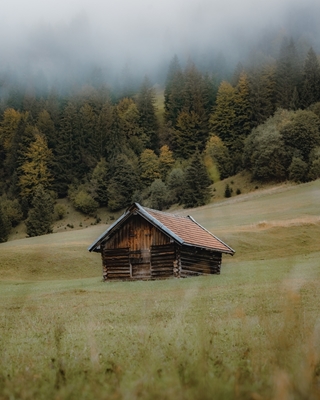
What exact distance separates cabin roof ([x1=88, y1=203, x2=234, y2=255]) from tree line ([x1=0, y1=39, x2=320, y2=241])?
44.4 m

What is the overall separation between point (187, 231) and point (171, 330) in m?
23.2

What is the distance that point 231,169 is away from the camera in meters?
93.7

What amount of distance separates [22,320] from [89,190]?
8983 cm

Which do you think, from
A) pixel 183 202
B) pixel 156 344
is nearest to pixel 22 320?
pixel 156 344

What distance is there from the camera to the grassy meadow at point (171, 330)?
3061 millimetres

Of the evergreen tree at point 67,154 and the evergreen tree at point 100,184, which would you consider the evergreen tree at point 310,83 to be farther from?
the evergreen tree at point 67,154

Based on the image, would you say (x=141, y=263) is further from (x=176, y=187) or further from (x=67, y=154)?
(x=67, y=154)

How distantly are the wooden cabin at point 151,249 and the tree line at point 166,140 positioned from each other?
46062 millimetres

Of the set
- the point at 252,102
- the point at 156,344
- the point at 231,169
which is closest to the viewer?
the point at 156,344

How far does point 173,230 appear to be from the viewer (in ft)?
102

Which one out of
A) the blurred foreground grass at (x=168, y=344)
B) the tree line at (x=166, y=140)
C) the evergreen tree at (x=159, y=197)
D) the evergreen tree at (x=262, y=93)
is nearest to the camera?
the blurred foreground grass at (x=168, y=344)

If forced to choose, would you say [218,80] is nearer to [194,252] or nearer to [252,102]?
[252,102]

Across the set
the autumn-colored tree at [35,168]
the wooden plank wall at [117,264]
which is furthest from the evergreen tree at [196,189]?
the wooden plank wall at [117,264]

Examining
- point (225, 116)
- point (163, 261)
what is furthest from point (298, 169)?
point (163, 261)
